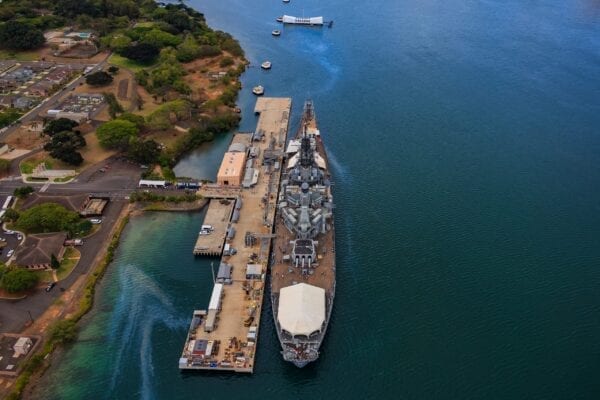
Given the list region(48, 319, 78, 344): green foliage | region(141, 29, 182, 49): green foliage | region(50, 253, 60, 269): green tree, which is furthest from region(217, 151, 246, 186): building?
region(141, 29, 182, 49): green foliage

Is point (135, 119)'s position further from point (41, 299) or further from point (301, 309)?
point (301, 309)

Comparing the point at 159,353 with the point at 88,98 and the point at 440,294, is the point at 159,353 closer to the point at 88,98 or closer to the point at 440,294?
the point at 440,294

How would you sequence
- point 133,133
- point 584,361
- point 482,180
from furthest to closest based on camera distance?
1. point 133,133
2. point 482,180
3. point 584,361

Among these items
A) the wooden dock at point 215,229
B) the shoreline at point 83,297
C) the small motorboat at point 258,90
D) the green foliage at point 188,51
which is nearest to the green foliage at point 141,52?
the green foliage at point 188,51

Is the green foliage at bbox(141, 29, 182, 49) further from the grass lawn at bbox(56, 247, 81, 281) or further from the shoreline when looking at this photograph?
the grass lawn at bbox(56, 247, 81, 281)

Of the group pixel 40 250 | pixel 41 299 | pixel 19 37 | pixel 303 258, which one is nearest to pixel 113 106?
pixel 40 250

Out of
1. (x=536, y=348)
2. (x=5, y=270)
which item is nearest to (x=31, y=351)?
(x=5, y=270)

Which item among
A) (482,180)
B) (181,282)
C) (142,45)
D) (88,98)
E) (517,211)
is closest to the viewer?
(181,282)
